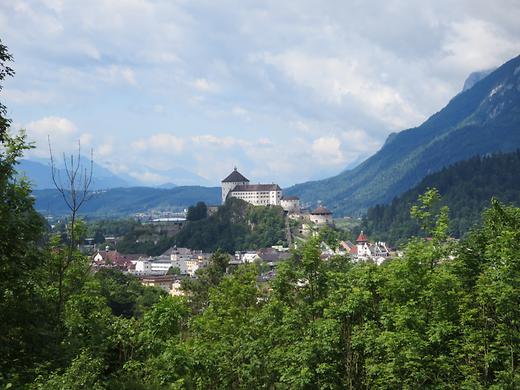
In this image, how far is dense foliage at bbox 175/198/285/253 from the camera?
447 ft

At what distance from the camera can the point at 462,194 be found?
165000 millimetres

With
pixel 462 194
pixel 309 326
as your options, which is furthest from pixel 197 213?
pixel 309 326

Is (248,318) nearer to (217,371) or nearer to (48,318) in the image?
(217,371)

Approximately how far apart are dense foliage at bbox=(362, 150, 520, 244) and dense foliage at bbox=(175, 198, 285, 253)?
1392 inches

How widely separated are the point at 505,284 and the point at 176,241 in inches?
5471

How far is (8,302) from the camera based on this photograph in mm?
11133

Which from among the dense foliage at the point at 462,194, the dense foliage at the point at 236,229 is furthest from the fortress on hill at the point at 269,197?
the dense foliage at the point at 462,194

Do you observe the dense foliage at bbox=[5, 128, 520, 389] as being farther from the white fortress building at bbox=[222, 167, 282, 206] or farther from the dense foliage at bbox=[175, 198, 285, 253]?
the white fortress building at bbox=[222, 167, 282, 206]

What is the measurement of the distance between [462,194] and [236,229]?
67.2m

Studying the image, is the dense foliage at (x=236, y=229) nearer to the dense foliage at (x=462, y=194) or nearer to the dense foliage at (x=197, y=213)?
the dense foliage at (x=197, y=213)

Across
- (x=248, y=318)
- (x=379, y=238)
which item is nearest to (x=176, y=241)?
(x=379, y=238)

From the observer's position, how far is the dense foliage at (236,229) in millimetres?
136250

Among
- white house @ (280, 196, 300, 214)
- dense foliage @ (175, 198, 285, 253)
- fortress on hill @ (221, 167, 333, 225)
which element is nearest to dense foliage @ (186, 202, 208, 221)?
dense foliage @ (175, 198, 285, 253)

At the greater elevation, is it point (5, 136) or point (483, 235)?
point (5, 136)
